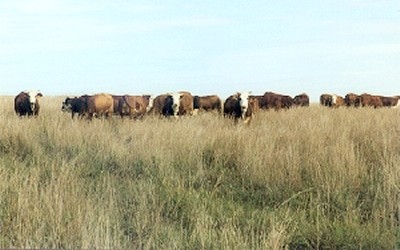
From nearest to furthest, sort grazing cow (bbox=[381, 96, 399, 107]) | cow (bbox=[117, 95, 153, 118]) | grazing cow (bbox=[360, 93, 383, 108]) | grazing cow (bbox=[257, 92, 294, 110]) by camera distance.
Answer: cow (bbox=[117, 95, 153, 118])
grazing cow (bbox=[257, 92, 294, 110])
grazing cow (bbox=[360, 93, 383, 108])
grazing cow (bbox=[381, 96, 399, 107])

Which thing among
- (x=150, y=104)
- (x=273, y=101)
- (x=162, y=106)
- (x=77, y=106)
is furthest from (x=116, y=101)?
(x=273, y=101)

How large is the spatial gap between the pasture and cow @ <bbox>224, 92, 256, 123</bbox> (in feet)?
23.1

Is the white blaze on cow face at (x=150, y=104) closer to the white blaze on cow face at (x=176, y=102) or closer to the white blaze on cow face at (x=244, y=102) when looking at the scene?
the white blaze on cow face at (x=176, y=102)

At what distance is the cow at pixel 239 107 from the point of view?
1636cm

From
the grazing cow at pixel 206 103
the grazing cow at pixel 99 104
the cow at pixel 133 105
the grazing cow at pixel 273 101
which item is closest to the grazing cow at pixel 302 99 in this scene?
the grazing cow at pixel 273 101

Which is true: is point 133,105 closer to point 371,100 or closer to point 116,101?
point 116,101

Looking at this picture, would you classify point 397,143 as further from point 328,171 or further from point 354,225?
point 354,225

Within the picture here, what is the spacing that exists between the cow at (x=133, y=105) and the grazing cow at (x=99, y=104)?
0.54m

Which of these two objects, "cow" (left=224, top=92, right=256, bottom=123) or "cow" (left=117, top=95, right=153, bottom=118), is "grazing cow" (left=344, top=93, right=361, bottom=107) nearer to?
"cow" (left=117, top=95, right=153, bottom=118)

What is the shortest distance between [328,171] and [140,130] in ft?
21.5

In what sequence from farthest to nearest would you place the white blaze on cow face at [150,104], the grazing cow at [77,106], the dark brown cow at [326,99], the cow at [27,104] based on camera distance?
1. the dark brown cow at [326,99]
2. the white blaze on cow face at [150,104]
3. the grazing cow at [77,106]
4. the cow at [27,104]

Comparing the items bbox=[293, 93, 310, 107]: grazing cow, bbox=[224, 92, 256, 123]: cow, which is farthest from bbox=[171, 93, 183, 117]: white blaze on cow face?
bbox=[293, 93, 310, 107]: grazing cow

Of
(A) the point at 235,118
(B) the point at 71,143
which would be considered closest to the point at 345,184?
(B) the point at 71,143

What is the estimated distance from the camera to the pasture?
4.28 meters
